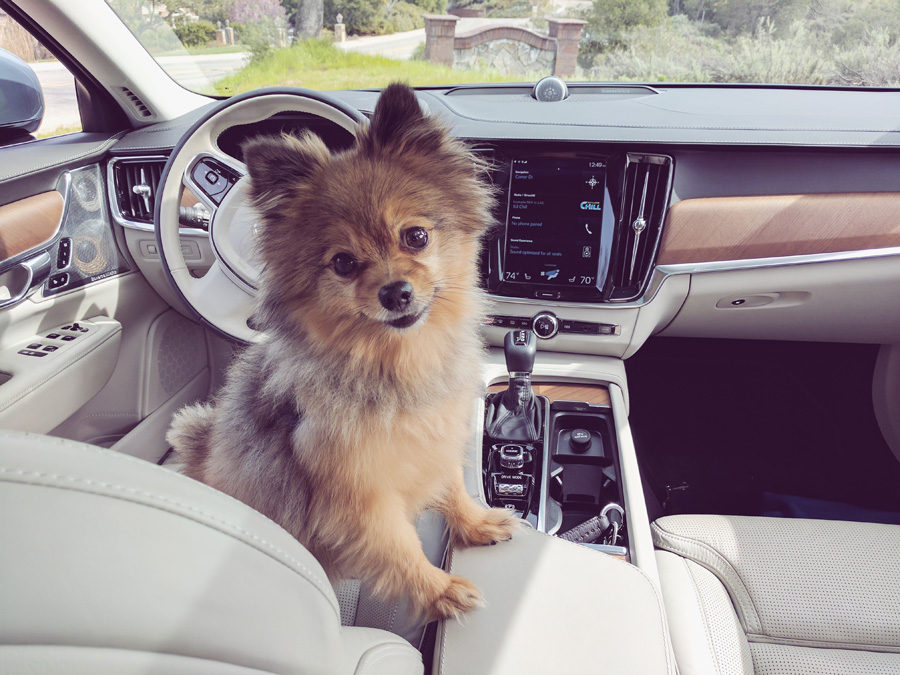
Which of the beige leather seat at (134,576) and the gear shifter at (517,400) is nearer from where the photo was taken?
the beige leather seat at (134,576)

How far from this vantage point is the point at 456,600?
161 cm

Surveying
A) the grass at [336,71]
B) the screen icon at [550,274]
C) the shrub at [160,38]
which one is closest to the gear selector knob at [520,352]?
the screen icon at [550,274]

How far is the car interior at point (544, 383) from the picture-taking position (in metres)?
0.71

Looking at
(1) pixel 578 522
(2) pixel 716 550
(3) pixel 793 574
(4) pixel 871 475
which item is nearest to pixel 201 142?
(1) pixel 578 522

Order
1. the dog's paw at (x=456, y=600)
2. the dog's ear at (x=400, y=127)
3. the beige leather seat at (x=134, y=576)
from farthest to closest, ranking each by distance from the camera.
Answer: the dog's ear at (x=400, y=127), the dog's paw at (x=456, y=600), the beige leather seat at (x=134, y=576)

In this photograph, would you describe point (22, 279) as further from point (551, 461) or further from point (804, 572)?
point (804, 572)

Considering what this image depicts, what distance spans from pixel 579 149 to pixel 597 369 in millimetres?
1011

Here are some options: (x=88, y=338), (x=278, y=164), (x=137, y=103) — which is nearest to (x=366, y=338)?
(x=278, y=164)

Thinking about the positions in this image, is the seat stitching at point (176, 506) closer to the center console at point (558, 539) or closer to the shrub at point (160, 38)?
the center console at point (558, 539)

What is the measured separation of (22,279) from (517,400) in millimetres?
2401

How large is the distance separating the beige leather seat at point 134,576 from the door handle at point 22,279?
7.99 ft

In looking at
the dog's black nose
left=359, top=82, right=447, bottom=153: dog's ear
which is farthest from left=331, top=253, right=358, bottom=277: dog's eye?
left=359, top=82, right=447, bottom=153: dog's ear

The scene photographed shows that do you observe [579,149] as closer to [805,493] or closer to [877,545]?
[877,545]

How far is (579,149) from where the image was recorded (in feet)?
8.21
